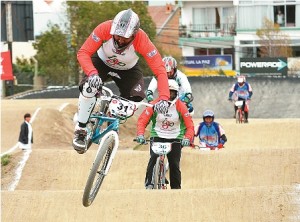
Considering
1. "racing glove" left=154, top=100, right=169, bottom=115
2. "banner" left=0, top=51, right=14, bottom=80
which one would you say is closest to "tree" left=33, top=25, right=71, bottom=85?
"banner" left=0, top=51, right=14, bottom=80

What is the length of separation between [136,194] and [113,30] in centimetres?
323

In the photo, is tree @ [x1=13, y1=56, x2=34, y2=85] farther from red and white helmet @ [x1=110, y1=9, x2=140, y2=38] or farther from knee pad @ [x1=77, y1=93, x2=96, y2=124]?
red and white helmet @ [x1=110, y1=9, x2=140, y2=38]

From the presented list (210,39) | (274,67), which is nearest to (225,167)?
(274,67)

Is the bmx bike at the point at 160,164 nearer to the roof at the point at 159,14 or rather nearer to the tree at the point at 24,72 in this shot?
the tree at the point at 24,72

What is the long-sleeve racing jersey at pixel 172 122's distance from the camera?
14117 millimetres

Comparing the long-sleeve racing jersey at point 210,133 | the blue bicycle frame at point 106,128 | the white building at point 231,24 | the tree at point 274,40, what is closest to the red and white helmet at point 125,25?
the blue bicycle frame at point 106,128

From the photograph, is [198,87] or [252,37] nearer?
[198,87]

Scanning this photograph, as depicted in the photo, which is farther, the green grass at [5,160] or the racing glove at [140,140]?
the green grass at [5,160]

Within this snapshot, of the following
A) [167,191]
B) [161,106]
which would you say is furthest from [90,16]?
[161,106]

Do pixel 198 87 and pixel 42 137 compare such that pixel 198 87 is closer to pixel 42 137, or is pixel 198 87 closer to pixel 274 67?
pixel 274 67

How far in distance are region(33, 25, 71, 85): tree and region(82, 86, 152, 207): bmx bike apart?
41525mm

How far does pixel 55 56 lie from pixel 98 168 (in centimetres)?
4282

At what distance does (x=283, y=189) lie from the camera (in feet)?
42.2

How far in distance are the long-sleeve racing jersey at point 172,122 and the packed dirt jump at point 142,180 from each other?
1.04m
